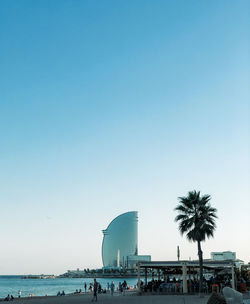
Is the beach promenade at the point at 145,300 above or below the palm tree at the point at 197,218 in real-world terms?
below

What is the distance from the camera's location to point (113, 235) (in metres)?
200

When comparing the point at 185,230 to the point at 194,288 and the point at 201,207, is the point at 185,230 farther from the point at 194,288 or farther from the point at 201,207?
the point at 194,288

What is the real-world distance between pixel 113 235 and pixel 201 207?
178021 millimetres

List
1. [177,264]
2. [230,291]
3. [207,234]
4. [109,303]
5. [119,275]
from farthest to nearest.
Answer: [119,275]
[177,264]
[207,234]
[109,303]
[230,291]

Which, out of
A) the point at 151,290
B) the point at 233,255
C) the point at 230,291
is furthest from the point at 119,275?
the point at 230,291

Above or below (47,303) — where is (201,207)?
above

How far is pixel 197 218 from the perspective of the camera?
88.0ft

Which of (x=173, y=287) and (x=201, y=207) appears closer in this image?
(x=201, y=207)

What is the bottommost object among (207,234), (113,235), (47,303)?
(47,303)

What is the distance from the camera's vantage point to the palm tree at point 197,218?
2620cm

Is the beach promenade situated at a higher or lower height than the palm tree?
lower

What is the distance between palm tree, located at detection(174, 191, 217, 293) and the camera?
86.0 feet

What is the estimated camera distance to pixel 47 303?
22.4 metres

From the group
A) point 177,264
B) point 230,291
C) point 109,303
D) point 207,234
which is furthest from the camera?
point 177,264
